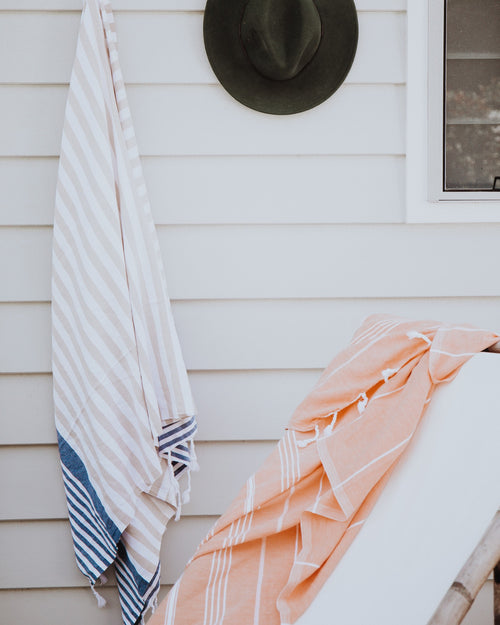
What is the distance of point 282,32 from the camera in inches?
57.8

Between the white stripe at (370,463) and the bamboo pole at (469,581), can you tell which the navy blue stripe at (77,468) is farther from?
the bamboo pole at (469,581)

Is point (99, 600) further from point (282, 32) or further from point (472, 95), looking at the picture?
point (472, 95)

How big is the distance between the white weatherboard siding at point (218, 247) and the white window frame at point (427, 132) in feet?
0.09

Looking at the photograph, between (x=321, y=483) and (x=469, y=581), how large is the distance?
292 millimetres

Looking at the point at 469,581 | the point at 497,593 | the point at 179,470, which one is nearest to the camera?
the point at 469,581

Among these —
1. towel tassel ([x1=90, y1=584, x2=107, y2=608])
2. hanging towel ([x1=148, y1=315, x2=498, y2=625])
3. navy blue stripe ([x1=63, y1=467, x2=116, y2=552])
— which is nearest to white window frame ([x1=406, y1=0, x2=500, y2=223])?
hanging towel ([x1=148, y1=315, x2=498, y2=625])

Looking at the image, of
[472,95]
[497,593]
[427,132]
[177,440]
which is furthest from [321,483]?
[472,95]

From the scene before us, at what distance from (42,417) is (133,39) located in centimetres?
97

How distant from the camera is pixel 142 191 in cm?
150

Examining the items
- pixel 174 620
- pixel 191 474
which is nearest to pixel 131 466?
pixel 191 474

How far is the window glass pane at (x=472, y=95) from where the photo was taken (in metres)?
1.61

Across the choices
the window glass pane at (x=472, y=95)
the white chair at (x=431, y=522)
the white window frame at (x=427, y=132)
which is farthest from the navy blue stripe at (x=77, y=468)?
the window glass pane at (x=472, y=95)

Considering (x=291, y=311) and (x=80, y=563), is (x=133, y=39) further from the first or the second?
(x=80, y=563)

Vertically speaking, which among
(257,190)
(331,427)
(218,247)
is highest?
(257,190)
